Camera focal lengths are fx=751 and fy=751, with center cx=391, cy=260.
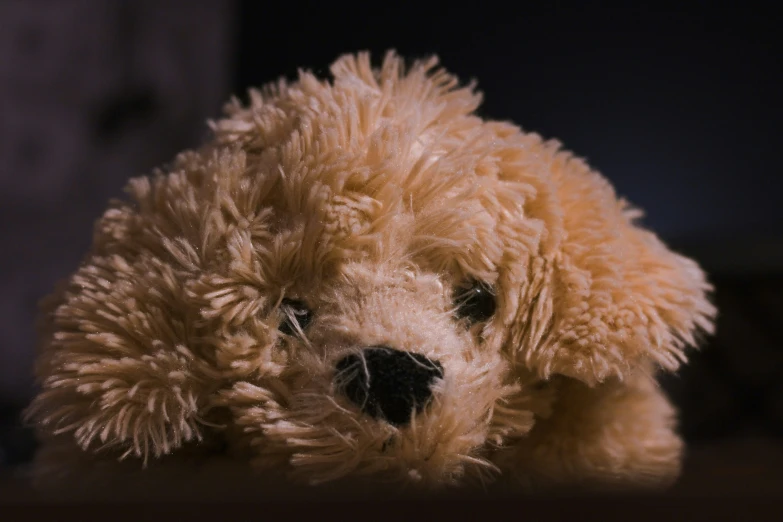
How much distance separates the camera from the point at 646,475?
18 cm

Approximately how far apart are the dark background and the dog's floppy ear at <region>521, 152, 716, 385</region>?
262 millimetres

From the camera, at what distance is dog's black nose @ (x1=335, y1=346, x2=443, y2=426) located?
28 centimetres

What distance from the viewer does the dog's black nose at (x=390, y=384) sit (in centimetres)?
28

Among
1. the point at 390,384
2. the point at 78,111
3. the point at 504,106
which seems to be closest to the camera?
the point at 390,384

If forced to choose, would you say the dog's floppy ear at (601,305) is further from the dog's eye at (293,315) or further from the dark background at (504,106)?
the dark background at (504,106)

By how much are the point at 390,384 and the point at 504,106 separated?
0.38 metres

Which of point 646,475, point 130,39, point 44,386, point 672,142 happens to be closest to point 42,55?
point 130,39

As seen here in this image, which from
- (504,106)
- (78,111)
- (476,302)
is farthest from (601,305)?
(78,111)

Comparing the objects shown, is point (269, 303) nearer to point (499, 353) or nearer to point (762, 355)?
point (499, 353)

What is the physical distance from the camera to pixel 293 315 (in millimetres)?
316

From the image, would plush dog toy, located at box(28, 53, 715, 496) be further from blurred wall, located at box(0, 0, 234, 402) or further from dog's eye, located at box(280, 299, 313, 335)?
blurred wall, located at box(0, 0, 234, 402)

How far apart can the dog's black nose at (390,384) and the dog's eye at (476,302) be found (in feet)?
0.14

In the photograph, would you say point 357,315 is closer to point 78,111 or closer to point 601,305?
point 601,305

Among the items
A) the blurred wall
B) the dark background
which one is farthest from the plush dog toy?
the blurred wall
